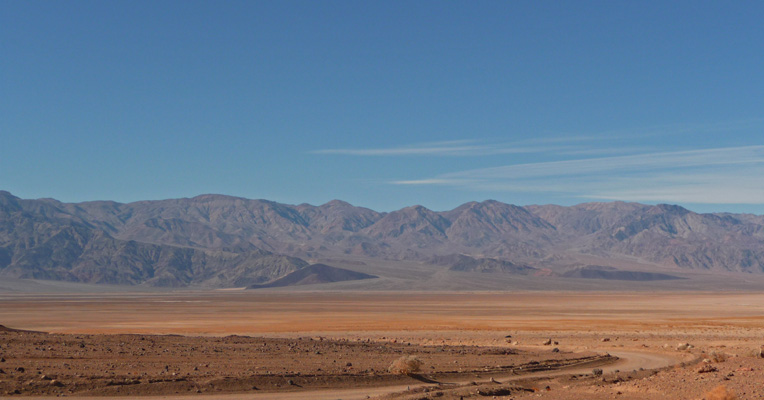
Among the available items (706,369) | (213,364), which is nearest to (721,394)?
(706,369)

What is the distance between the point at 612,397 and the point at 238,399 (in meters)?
9.03

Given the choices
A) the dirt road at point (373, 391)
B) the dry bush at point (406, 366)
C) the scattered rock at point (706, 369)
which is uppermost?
the dry bush at point (406, 366)

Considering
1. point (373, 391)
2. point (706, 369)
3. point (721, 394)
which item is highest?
point (721, 394)

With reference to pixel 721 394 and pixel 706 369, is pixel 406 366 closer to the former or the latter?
pixel 706 369

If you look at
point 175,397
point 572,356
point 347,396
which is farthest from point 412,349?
point 175,397

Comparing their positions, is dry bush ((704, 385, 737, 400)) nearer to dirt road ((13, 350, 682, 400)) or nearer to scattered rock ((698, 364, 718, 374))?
scattered rock ((698, 364, 718, 374))

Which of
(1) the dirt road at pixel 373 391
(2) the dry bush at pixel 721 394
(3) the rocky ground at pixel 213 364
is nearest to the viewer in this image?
(2) the dry bush at pixel 721 394

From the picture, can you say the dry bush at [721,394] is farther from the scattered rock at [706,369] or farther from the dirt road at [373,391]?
the dirt road at [373,391]

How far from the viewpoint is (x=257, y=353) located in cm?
2634

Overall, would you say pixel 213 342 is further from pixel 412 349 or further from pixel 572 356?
pixel 572 356

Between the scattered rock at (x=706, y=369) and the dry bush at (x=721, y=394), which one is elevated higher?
the dry bush at (x=721, y=394)

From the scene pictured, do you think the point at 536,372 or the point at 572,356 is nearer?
the point at 536,372

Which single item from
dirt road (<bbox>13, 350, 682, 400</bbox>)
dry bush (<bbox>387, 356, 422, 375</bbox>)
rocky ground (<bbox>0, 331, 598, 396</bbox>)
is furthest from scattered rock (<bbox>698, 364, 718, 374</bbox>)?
dry bush (<bbox>387, 356, 422, 375</bbox>)

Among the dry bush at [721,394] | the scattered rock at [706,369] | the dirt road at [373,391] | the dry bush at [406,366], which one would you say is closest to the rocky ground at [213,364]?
the dry bush at [406,366]
